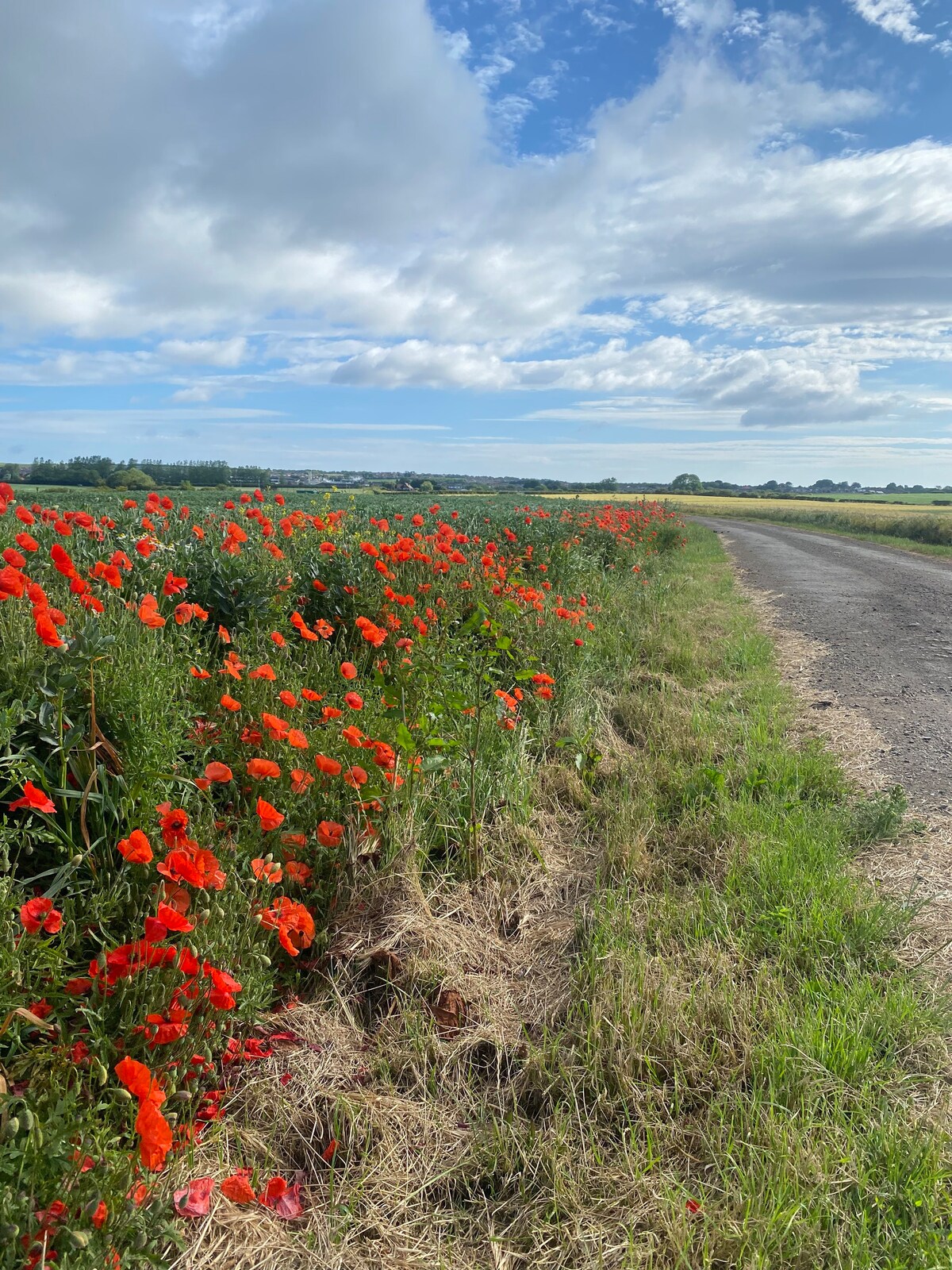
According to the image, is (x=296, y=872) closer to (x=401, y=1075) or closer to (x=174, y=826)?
(x=174, y=826)

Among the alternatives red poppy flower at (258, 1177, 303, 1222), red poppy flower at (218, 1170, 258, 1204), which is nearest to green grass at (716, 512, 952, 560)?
red poppy flower at (258, 1177, 303, 1222)

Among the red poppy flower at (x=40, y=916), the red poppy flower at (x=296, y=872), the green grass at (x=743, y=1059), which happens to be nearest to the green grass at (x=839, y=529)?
the green grass at (x=743, y=1059)

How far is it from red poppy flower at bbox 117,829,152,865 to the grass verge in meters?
0.77

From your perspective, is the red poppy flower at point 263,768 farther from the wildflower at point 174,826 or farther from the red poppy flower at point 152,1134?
the red poppy flower at point 152,1134

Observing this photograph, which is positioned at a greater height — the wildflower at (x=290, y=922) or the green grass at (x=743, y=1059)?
the wildflower at (x=290, y=922)

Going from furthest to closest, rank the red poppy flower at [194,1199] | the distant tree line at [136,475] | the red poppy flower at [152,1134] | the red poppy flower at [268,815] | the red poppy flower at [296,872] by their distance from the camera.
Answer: the distant tree line at [136,475] → the red poppy flower at [296,872] → the red poppy flower at [268,815] → the red poppy flower at [194,1199] → the red poppy flower at [152,1134]

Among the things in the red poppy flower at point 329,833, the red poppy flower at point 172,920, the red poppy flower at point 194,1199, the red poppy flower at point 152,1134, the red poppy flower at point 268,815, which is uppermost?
the red poppy flower at point 268,815

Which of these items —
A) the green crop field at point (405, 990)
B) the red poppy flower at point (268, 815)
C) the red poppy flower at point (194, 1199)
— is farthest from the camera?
the red poppy flower at point (268, 815)

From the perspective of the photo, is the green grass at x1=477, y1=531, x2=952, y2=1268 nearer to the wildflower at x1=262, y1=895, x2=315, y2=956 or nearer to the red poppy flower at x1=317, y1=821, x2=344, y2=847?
the wildflower at x1=262, y1=895, x2=315, y2=956

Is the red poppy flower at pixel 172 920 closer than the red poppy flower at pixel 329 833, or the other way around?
the red poppy flower at pixel 172 920

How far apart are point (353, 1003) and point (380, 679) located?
5.03ft

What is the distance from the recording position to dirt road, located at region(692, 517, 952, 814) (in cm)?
491

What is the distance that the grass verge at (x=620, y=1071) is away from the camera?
179cm

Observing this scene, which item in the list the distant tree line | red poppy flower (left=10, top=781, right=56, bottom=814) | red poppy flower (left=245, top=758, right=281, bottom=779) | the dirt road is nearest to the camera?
red poppy flower (left=10, top=781, right=56, bottom=814)
